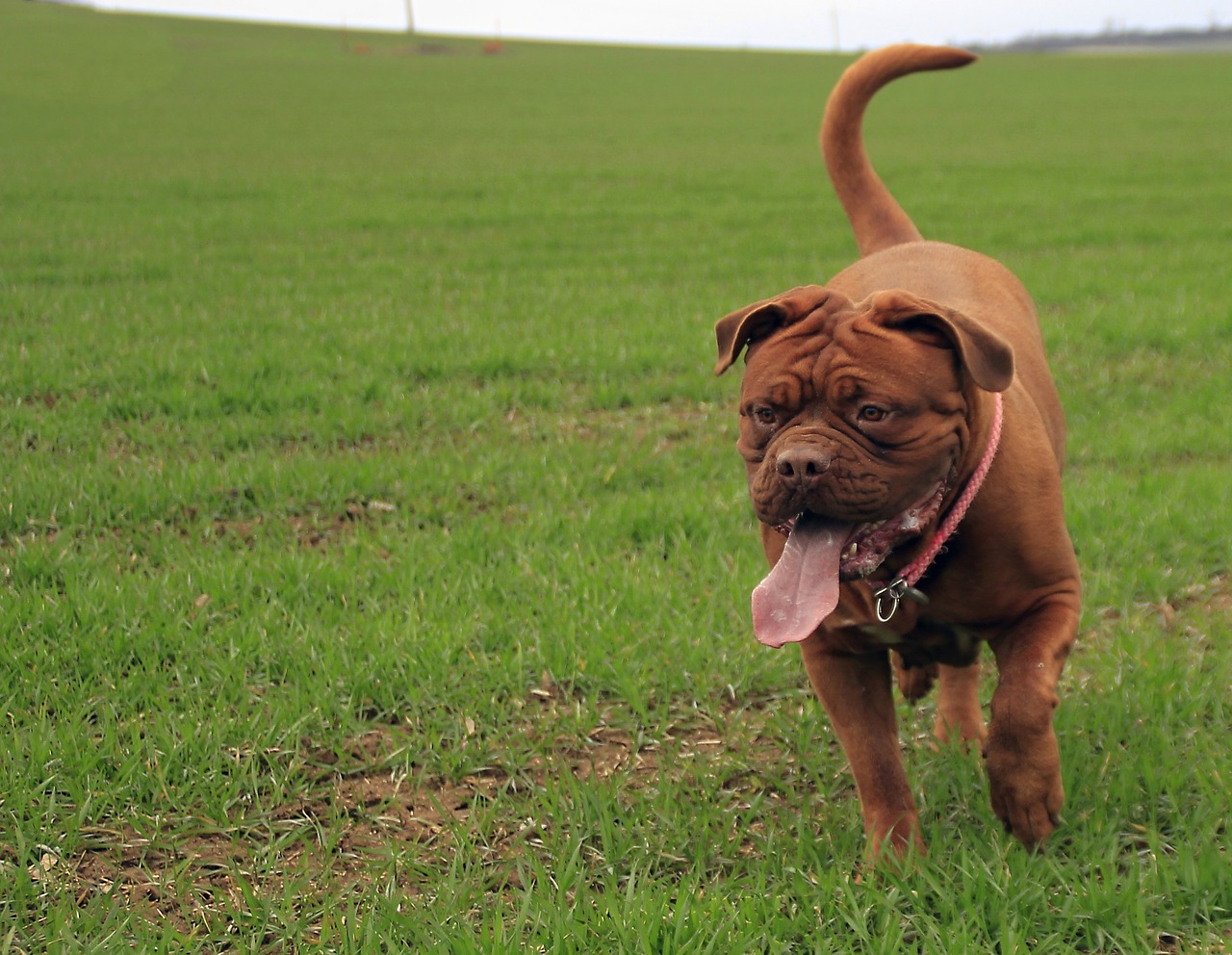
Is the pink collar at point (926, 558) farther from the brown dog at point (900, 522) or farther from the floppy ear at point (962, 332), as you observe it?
the floppy ear at point (962, 332)

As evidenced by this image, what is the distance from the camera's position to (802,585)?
2.82m

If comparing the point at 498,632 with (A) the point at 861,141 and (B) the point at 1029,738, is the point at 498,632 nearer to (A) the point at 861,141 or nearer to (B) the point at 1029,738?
(B) the point at 1029,738

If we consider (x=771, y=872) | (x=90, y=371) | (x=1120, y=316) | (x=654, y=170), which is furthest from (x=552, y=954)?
(x=654, y=170)

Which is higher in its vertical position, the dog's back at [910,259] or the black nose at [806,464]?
the dog's back at [910,259]

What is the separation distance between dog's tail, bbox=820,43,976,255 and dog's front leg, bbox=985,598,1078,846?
89.5 inches

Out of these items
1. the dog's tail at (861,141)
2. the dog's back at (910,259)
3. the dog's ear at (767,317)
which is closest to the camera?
the dog's ear at (767,317)

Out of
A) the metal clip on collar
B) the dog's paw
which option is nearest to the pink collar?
the metal clip on collar

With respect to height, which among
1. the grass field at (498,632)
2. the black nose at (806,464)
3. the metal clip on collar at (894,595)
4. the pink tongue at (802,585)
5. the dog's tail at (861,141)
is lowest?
the grass field at (498,632)

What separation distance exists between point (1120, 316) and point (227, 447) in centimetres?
605

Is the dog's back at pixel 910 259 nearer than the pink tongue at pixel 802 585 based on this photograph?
No

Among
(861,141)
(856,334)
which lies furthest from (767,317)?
(861,141)

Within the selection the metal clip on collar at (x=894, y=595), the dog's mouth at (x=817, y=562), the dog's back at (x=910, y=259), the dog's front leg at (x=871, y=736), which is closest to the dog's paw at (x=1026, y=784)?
the dog's front leg at (x=871, y=736)

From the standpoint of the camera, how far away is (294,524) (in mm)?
5367

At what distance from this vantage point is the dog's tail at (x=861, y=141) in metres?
4.56
